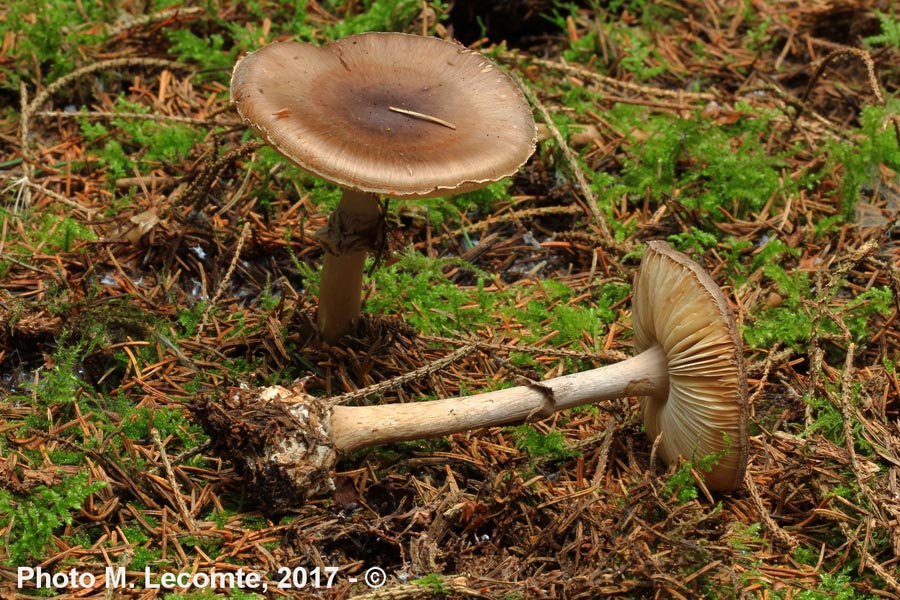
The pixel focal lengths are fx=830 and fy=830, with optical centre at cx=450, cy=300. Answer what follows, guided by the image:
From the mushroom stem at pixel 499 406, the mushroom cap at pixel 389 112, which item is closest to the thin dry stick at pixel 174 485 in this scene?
the mushroom stem at pixel 499 406

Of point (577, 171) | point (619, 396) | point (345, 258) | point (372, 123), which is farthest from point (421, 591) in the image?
point (577, 171)

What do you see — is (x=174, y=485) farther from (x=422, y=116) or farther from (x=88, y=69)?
(x=88, y=69)

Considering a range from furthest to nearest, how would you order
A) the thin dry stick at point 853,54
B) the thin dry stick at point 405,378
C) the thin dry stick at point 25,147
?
1. the thin dry stick at point 853,54
2. the thin dry stick at point 25,147
3. the thin dry stick at point 405,378

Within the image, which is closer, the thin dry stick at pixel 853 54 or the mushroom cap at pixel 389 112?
the mushroom cap at pixel 389 112

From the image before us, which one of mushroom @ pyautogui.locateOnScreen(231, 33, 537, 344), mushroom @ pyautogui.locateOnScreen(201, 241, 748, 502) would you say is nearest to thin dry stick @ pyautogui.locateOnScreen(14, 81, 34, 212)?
mushroom @ pyautogui.locateOnScreen(231, 33, 537, 344)

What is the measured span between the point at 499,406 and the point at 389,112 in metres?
1.20

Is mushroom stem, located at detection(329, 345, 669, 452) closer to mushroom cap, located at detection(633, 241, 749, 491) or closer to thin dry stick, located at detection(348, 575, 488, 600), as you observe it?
mushroom cap, located at detection(633, 241, 749, 491)

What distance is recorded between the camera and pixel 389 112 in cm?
315

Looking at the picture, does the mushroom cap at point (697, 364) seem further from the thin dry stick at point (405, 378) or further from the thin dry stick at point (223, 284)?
the thin dry stick at point (223, 284)

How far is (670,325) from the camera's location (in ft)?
10.00

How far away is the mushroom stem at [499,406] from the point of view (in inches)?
123

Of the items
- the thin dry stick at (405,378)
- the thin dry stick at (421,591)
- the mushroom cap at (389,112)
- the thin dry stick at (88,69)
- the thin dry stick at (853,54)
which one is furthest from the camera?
the thin dry stick at (88,69)

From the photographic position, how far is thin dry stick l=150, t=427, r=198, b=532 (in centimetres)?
287

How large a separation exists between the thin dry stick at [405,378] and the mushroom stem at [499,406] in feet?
0.29
